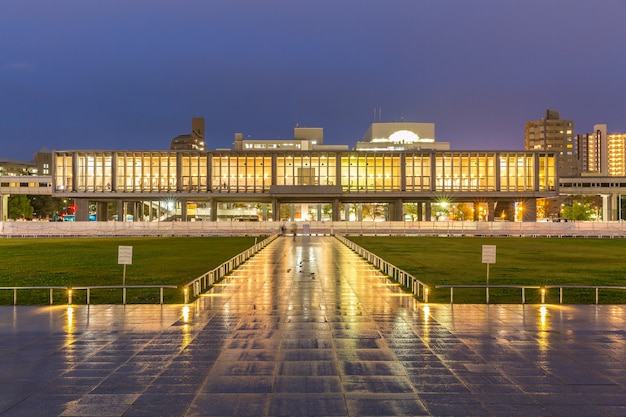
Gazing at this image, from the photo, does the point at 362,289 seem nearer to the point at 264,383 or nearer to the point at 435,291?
the point at 435,291

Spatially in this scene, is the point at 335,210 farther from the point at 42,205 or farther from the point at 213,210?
the point at 42,205

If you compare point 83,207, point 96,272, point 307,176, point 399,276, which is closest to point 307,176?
point 307,176

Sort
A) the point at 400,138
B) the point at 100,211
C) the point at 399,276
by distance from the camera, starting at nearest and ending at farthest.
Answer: the point at 399,276 < the point at 100,211 < the point at 400,138

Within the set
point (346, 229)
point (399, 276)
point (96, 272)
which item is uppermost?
point (346, 229)

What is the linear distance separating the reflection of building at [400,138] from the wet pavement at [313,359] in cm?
15042

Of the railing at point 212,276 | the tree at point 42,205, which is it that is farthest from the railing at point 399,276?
the tree at point 42,205

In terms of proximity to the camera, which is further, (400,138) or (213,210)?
(400,138)

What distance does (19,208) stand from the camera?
145500 mm

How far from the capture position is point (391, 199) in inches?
4872

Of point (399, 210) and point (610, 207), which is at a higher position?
point (610, 207)

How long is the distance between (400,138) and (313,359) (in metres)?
162

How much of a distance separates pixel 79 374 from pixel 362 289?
16682 mm

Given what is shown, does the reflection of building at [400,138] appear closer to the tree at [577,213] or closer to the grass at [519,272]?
the tree at [577,213]

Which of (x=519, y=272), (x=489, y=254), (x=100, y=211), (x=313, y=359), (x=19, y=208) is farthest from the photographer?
(x=19, y=208)
